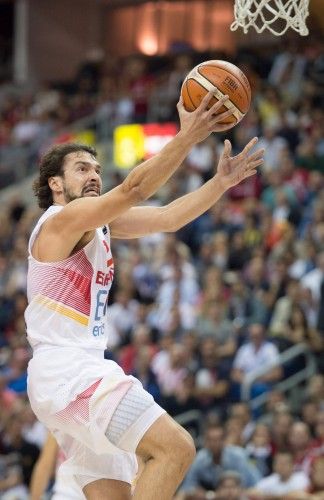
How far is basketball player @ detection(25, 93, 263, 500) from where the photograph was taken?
632 centimetres

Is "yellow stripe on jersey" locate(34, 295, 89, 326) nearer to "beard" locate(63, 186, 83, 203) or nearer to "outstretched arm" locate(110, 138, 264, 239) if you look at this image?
"beard" locate(63, 186, 83, 203)

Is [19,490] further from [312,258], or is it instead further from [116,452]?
[116,452]

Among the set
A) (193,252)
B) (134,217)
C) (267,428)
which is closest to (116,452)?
(134,217)

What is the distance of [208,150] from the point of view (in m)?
18.1

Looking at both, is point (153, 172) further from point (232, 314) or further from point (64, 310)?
point (232, 314)

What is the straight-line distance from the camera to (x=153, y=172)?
20.7ft

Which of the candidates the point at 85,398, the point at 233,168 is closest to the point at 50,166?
the point at 233,168

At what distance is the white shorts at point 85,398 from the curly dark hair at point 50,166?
40.8 inches

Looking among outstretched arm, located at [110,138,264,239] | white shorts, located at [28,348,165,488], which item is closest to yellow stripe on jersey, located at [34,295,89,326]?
white shorts, located at [28,348,165,488]

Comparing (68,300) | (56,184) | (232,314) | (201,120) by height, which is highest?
(201,120)

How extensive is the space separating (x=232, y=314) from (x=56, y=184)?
759 cm

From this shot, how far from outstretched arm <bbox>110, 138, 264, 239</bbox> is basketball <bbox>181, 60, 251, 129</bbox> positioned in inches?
8.6

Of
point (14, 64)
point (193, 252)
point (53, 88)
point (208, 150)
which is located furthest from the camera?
point (14, 64)

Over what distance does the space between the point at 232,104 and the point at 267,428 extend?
6.16 meters
